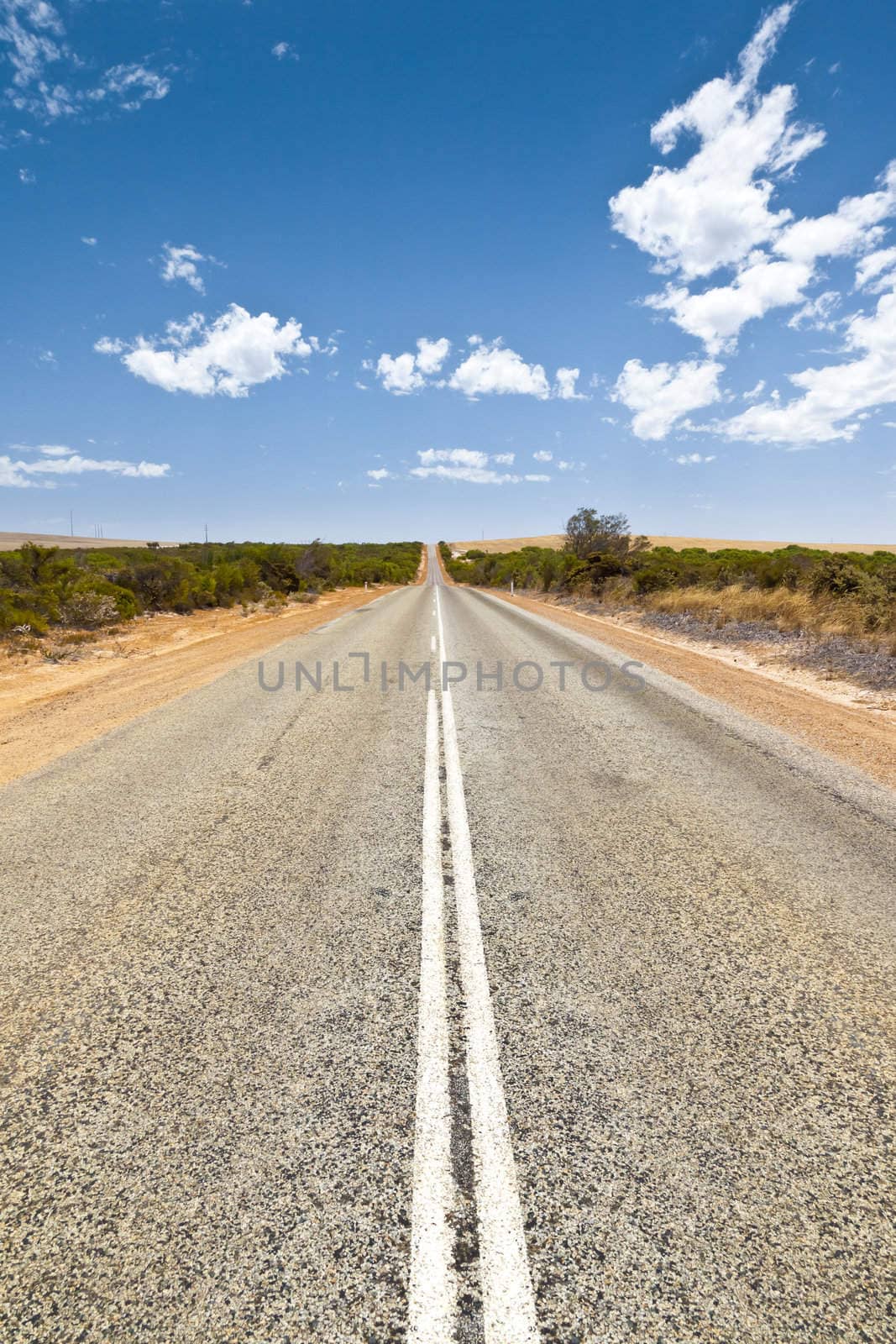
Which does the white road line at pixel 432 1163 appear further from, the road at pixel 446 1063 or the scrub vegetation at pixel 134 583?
the scrub vegetation at pixel 134 583

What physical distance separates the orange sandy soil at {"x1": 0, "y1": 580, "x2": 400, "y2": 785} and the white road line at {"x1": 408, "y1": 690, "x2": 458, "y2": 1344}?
4.67 meters

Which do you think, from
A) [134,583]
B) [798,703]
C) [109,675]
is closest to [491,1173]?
[798,703]

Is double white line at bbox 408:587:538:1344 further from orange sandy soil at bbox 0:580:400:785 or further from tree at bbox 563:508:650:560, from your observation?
tree at bbox 563:508:650:560

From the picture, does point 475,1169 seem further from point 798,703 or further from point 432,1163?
point 798,703

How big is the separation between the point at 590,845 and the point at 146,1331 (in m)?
3.11

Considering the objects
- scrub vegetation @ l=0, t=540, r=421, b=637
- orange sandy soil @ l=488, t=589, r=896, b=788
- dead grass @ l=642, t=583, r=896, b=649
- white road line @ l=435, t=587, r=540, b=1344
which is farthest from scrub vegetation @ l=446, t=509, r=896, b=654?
scrub vegetation @ l=0, t=540, r=421, b=637

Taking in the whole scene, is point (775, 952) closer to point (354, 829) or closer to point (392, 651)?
point (354, 829)

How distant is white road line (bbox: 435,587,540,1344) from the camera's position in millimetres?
1518

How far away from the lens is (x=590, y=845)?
4070 millimetres

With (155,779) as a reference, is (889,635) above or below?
above

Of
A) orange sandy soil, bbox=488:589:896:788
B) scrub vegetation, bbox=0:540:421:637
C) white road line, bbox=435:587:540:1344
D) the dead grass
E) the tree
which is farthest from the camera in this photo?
the tree

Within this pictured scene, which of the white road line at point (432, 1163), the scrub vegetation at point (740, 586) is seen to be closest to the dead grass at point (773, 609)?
the scrub vegetation at point (740, 586)

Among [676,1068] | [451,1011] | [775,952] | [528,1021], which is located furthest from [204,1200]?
[775,952]

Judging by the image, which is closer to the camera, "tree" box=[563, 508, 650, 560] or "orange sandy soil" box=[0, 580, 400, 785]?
"orange sandy soil" box=[0, 580, 400, 785]
